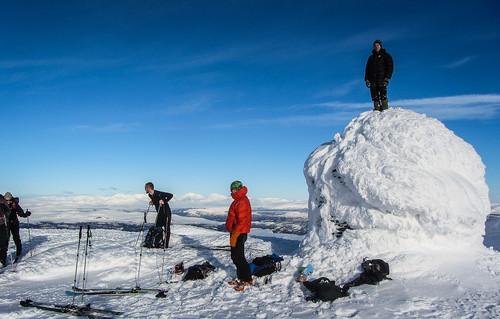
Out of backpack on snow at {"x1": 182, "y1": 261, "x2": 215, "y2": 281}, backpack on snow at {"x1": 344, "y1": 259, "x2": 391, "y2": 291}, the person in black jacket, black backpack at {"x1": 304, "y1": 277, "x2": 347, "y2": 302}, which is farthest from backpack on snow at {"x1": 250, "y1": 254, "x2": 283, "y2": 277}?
the person in black jacket

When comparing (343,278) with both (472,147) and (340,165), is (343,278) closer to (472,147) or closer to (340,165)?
(340,165)

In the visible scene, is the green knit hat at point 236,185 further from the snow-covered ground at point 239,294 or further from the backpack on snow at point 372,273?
the backpack on snow at point 372,273

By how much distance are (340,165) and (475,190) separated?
3.39 meters

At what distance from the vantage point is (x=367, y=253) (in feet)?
24.7

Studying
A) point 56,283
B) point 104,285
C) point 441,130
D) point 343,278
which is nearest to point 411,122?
point 441,130

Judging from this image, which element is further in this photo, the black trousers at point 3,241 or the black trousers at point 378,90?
the black trousers at point 378,90

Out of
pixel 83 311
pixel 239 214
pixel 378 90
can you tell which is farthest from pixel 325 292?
pixel 378 90

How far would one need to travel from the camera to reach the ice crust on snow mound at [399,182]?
303 inches

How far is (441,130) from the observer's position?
359 inches

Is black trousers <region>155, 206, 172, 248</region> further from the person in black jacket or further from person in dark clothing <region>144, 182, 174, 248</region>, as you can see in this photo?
the person in black jacket

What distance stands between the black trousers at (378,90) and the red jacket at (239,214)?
18.8 feet

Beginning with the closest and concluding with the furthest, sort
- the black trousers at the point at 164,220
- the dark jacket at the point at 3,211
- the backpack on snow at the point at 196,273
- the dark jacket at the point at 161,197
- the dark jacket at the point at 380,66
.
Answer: the backpack on snow at the point at 196,273 < the dark jacket at the point at 3,211 < the dark jacket at the point at 380,66 < the dark jacket at the point at 161,197 < the black trousers at the point at 164,220

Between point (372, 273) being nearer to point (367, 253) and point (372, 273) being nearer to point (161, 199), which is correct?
point (367, 253)

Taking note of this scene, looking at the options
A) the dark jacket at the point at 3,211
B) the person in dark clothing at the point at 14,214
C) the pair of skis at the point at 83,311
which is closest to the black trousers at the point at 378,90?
the pair of skis at the point at 83,311
